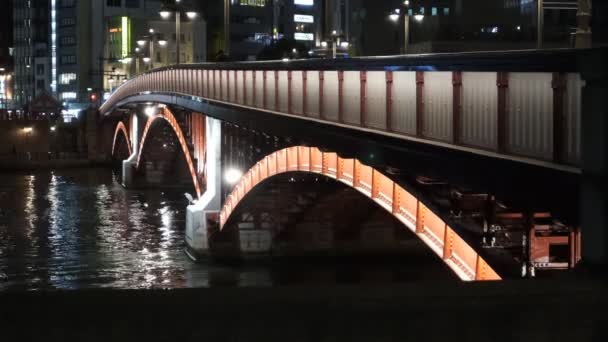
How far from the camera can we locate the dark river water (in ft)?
129

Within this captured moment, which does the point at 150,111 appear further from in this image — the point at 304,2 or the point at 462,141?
the point at 304,2

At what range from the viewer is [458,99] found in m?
14.5

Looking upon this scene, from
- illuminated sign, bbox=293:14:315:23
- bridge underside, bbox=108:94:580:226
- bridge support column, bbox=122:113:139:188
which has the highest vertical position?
illuminated sign, bbox=293:14:315:23

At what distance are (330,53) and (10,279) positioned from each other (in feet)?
44.1

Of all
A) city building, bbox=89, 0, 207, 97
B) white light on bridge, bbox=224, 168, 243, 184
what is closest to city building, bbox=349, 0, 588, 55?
white light on bridge, bbox=224, 168, 243, 184

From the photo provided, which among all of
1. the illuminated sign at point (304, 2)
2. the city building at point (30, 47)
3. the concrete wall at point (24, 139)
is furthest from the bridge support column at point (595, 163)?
the illuminated sign at point (304, 2)

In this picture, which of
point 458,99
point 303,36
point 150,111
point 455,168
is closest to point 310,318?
point 455,168

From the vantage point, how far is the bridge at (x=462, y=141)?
33.3ft

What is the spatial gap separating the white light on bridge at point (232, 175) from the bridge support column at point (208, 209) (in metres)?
0.49

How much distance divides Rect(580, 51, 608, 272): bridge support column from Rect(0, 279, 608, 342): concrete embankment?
1.54 meters

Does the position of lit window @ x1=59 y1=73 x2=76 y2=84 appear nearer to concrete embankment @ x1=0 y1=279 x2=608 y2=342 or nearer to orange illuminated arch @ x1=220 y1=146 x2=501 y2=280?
orange illuminated arch @ x1=220 y1=146 x2=501 y2=280

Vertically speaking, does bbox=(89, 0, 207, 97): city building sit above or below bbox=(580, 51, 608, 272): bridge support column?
above

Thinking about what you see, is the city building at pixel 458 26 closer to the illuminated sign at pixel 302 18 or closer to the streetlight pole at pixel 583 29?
the streetlight pole at pixel 583 29

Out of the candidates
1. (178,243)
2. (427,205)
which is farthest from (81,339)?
(178,243)
